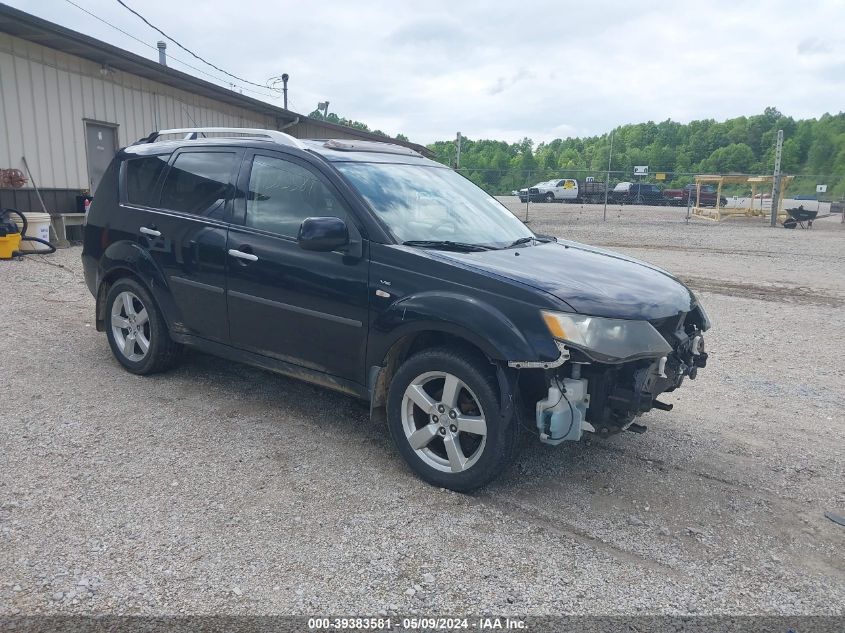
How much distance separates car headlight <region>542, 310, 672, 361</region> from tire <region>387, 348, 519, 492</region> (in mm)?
444

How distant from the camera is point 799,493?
3646 mm

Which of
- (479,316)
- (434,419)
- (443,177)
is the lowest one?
(434,419)

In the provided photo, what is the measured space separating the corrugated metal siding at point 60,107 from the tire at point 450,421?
1093 cm

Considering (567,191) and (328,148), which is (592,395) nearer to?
(328,148)

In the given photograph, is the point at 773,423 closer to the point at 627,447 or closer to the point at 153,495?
the point at 627,447

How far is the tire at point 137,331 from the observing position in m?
4.91

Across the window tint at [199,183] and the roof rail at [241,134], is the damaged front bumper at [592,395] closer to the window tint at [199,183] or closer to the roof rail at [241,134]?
the roof rail at [241,134]

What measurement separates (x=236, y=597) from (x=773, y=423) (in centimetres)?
397

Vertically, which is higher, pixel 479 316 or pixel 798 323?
pixel 479 316

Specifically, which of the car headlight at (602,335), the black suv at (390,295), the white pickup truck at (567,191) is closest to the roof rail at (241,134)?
the black suv at (390,295)

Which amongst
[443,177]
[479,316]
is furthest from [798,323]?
[479,316]

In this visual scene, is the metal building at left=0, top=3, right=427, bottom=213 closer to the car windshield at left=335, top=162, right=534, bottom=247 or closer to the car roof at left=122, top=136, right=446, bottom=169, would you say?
the car roof at left=122, top=136, right=446, bottom=169

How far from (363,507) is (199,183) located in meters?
2.70

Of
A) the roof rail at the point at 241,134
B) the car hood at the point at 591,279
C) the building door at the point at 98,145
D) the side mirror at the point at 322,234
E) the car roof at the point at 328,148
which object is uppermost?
the building door at the point at 98,145
